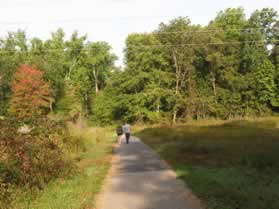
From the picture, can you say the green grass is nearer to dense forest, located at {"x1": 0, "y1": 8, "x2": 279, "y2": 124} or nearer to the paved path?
the paved path

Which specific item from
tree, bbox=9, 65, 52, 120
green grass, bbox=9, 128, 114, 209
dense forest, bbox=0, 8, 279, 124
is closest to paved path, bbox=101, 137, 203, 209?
green grass, bbox=9, 128, 114, 209

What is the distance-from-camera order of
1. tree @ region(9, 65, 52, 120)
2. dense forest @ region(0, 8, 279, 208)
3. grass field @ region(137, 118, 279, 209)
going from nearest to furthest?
grass field @ region(137, 118, 279, 209), tree @ region(9, 65, 52, 120), dense forest @ region(0, 8, 279, 208)

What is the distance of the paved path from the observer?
8695mm

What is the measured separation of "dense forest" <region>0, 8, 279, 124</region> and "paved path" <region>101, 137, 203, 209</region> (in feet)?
154

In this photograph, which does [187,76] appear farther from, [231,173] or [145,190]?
[145,190]

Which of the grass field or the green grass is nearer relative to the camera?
the grass field

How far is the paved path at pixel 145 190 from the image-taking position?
8695 millimetres

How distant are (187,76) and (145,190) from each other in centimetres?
5457

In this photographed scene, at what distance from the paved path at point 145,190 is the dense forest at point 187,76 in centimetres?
4695

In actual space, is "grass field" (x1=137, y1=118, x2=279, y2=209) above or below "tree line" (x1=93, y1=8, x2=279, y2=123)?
below

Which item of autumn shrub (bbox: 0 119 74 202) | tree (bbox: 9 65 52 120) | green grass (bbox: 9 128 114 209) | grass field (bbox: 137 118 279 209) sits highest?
tree (bbox: 9 65 52 120)

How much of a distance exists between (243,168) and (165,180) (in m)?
3.26

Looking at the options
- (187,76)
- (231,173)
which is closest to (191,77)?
→ (187,76)

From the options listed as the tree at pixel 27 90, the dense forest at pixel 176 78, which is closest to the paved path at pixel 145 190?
the dense forest at pixel 176 78
